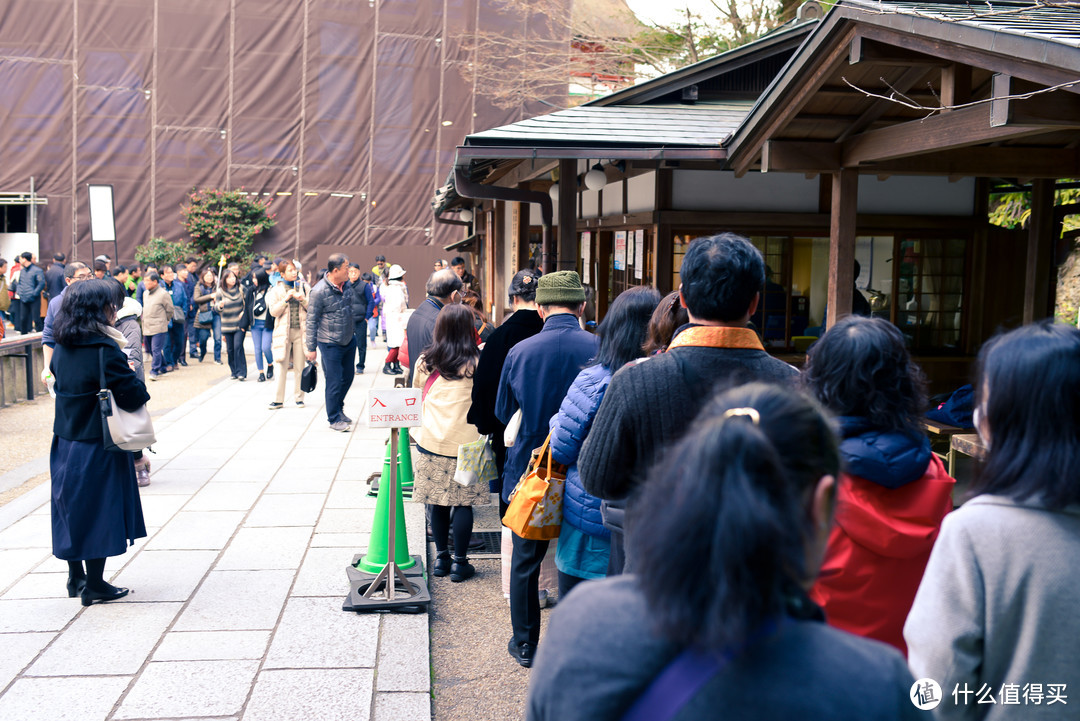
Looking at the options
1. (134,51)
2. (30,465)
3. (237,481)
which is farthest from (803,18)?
(134,51)

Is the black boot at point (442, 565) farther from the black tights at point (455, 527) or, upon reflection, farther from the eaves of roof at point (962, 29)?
the eaves of roof at point (962, 29)

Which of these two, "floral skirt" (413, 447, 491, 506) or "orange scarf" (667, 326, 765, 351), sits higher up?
"orange scarf" (667, 326, 765, 351)

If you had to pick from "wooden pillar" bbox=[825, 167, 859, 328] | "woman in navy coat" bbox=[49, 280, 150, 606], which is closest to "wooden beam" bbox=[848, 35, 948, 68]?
"wooden pillar" bbox=[825, 167, 859, 328]

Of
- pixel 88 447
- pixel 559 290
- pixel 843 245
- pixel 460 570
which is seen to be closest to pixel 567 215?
pixel 843 245

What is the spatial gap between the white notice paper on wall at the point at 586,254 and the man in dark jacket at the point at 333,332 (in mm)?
3610

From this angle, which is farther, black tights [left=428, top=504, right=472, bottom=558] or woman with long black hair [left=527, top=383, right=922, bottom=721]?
black tights [left=428, top=504, right=472, bottom=558]

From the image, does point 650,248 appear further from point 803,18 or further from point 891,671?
point 891,671

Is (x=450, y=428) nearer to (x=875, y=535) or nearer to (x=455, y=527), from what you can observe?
(x=455, y=527)

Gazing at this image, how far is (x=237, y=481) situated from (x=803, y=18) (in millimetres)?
7090

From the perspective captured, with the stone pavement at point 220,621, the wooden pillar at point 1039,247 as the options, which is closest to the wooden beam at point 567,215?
the stone pavement at point 220,621

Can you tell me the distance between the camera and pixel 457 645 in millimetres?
4465

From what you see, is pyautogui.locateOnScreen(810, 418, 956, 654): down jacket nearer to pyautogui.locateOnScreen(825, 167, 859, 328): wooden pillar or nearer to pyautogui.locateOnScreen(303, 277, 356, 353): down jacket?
pyautogui.locateOnScreen(825, 167, 859, 328): wooden pillar

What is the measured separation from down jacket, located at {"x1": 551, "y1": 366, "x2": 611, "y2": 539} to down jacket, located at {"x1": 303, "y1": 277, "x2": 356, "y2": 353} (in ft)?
20.0

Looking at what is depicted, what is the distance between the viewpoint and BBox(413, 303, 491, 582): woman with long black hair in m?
5.27
